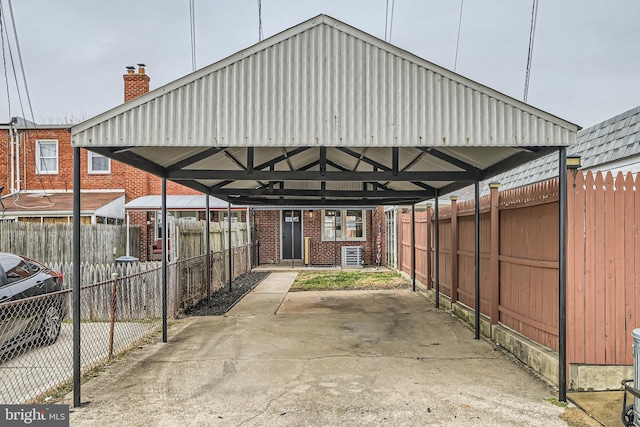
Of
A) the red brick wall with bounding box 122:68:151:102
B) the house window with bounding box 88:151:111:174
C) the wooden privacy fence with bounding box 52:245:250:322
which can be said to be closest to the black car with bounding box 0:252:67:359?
the wooden privacy fence with bounding box 52:245:250:322

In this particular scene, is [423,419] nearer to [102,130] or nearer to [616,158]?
[102,130]

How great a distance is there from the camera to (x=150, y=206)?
56.4 ft

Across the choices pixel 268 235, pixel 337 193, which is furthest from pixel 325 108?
pixel 268 235

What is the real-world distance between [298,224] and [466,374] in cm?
1519

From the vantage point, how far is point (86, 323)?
8578 mm

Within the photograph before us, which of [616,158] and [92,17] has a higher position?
[92,17]

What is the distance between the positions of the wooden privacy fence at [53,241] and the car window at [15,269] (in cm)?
523

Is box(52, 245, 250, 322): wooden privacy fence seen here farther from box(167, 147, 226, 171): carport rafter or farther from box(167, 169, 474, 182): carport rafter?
box(167, 169, 474, 182): carport rafter

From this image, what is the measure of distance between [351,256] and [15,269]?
46.2 feet

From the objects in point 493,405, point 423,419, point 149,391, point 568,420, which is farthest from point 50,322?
point 568,420

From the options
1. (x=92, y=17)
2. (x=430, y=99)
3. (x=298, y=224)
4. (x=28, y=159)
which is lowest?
(x=298, y=224)

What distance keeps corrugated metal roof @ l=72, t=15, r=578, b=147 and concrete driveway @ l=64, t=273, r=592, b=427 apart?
2619 mm

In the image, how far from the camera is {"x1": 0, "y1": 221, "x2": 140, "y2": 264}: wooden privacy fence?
37.9ft

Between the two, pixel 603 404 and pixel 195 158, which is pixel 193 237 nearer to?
pixel 195 158
